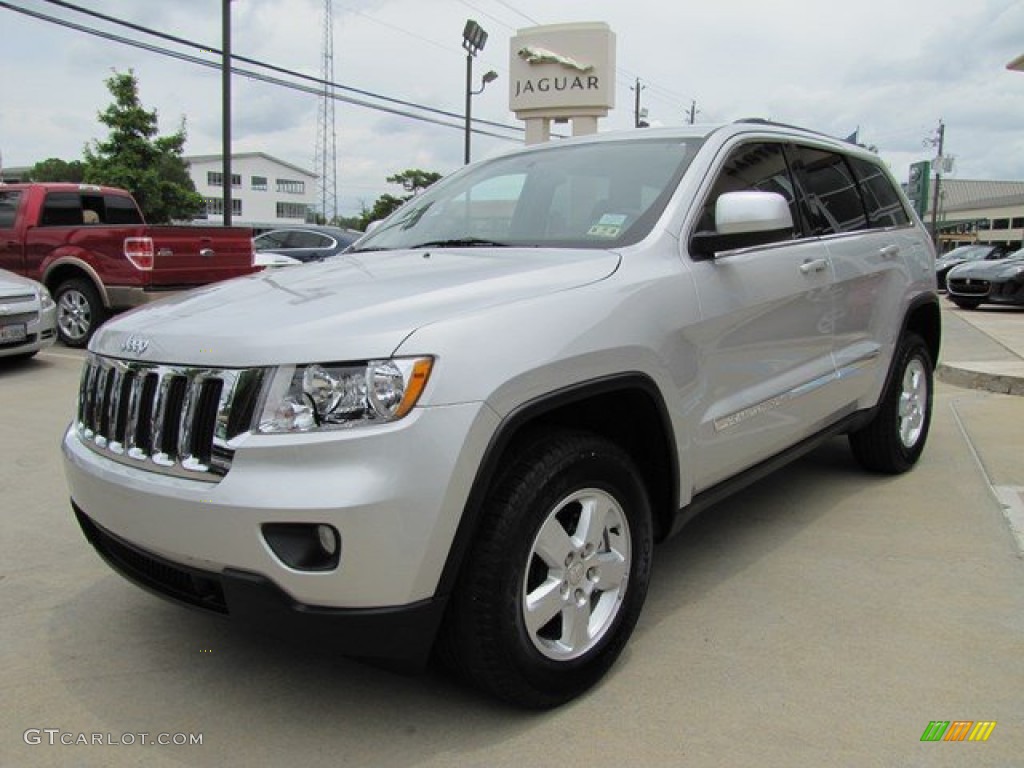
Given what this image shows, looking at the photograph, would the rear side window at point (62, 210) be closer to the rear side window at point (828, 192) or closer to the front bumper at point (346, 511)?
the rear side window at point (828, 192)

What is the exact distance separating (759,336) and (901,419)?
6.68ft

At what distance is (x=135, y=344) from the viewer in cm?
254

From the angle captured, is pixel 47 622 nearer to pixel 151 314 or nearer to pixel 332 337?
pixel 151 314

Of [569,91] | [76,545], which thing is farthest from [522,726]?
[569,91]

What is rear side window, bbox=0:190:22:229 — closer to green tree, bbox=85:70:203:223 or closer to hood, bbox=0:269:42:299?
hood, bbox=0:269:42:299

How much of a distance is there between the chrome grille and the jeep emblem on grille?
0.04 metres

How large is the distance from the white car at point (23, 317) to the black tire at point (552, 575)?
7.44m

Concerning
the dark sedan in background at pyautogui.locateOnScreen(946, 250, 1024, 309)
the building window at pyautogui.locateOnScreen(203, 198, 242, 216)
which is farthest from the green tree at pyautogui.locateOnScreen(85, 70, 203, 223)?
the building window at pyautogui.locateOnScreen(203, 198, 242, 216)

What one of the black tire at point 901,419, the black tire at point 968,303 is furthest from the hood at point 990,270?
the black tire at point 901,419

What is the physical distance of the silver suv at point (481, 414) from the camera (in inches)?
83.8

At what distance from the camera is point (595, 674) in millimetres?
2648

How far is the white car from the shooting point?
321 inches

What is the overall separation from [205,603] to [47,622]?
1.20 m

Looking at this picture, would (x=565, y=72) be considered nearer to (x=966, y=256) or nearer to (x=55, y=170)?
(x=966, y=256)
